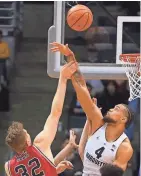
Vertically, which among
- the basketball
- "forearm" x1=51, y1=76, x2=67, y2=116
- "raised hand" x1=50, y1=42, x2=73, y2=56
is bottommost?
"forearm" x1=51, y1=76, x2=67, y2=116

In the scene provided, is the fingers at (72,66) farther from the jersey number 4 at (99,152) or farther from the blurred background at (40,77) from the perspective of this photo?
the blurred background at (40,77)

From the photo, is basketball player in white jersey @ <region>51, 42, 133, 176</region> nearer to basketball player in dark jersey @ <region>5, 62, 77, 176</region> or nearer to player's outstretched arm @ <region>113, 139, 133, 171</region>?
player's outstretched arm @ <region>113, 139, 133, 171</region>

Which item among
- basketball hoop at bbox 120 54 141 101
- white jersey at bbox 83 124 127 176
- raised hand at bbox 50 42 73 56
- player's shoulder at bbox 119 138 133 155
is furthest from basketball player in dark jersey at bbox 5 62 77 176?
basketball hoop at bbox 120 54 141 101

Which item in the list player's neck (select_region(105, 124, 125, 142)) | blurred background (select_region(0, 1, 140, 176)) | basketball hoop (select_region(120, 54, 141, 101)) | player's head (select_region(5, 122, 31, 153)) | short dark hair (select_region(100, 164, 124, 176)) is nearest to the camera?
short dark hair (select_region(100, 164, 124, 176))

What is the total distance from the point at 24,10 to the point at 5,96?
2205 mm

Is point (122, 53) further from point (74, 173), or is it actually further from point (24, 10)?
point (24, 10)

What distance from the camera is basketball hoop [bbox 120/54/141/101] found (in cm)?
478

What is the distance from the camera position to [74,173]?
23.1 feet

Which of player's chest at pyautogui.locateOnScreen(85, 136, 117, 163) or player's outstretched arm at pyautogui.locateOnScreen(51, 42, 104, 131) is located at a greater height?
player's outstretched arm at pyautogui.locateOnScreen(51, 42, 104, 131)

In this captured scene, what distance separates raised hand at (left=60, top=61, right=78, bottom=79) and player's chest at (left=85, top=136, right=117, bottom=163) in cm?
45

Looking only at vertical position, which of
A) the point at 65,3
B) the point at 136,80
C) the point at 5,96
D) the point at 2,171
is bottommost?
the point at 2,171

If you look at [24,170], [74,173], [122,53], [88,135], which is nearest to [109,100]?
[74,173]

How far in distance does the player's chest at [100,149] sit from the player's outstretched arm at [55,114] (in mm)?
351

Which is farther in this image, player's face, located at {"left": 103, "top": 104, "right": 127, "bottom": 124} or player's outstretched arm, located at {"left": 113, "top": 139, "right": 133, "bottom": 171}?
player's face, located at {"left": 103, "top": 104, "right": 127, "bottom": 124}
